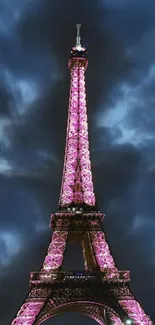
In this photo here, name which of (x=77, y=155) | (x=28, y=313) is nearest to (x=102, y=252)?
(x=28, y=313)

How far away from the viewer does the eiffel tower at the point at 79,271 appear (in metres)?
48.5

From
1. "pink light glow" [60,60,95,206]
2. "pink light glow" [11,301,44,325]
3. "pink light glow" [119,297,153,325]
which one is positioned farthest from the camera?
"pink light glow" [60,60,95,206]

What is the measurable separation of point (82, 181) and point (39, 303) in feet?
54.0

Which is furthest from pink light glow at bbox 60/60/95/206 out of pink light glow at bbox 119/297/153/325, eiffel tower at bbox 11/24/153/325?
pink light glow at bbox 119/297/153/325

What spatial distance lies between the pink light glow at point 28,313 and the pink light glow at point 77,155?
43.8 ft

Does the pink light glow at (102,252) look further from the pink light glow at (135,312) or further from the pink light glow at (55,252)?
the pink light glow at (135,312)

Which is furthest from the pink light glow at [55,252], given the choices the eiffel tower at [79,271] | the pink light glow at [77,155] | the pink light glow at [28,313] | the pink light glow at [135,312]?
the pink light glow at [135,312]

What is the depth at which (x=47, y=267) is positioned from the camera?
52156mm

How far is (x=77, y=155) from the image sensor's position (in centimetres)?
6219

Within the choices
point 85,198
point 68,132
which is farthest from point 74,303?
point 68,132

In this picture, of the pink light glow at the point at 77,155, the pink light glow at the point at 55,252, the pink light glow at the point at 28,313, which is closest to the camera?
the pink light glow at the point at 28,313

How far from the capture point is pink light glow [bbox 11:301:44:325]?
46.3 metres

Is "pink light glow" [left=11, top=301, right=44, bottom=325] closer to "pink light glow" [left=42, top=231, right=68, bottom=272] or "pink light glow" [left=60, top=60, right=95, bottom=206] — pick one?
"pink light glow" [left=42, top=231, right=68, bottom=272]

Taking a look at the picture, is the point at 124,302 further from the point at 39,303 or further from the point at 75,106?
the point at 75,106
